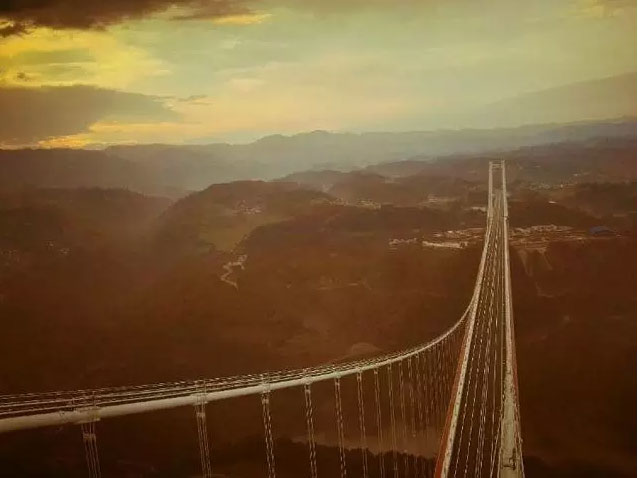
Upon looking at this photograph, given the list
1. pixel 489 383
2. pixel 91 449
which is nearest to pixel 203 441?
pixel 91 449

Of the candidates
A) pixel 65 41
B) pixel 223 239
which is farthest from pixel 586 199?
pixel 65 41

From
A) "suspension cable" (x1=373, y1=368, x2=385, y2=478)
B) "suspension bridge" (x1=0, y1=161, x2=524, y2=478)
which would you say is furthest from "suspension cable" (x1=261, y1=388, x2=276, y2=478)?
"suspension cable" (x1=373, y1=368, x2=385, y2=478)

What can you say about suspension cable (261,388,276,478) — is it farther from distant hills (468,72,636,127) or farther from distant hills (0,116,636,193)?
distant hills (468,72,636,127)

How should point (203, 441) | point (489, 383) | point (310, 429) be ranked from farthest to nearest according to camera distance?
point (489, 383) → point (310, 429) → point (203, 441)

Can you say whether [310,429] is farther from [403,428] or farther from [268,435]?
[403,428]

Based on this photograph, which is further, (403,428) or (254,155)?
(254,155)

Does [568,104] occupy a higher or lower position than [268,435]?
higher
